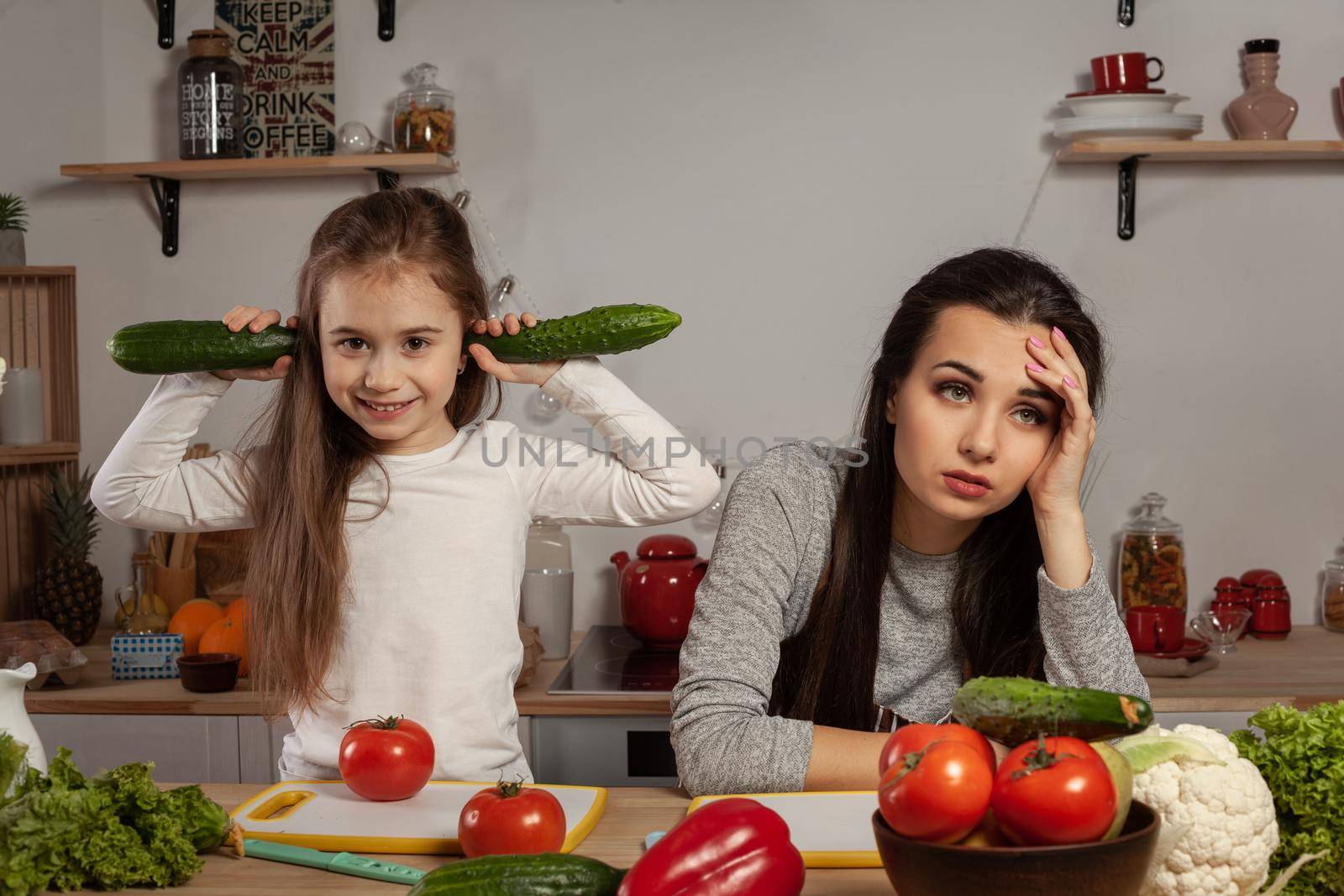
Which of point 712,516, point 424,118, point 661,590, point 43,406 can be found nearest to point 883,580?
point 661,590

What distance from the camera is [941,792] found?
67 cm

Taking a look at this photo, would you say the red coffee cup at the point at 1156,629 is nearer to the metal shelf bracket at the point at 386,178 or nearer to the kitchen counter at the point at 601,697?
the kitchen counter at the point at 601,697

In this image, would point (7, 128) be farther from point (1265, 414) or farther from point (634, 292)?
point (1265, 414)

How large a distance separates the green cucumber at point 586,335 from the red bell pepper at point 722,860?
2.54 feet

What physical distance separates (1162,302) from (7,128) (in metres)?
2.41

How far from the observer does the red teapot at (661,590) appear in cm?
233

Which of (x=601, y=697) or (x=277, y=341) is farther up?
(x=277, y=341)

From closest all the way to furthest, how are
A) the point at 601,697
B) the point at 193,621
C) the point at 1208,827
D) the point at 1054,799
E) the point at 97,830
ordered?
the point at 1054,799
the point at 1208,827
the point at 97,830
the point at 601,697
the point at 193,621

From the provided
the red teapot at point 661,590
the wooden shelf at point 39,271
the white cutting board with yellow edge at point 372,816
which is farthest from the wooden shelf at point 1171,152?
the wooden shelf at point 39,271

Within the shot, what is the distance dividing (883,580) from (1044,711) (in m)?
0.71

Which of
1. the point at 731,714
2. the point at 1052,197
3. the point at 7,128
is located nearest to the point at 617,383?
the point at 731,714

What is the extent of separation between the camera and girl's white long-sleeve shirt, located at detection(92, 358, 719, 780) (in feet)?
4.58

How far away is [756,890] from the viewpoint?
29.7 inches

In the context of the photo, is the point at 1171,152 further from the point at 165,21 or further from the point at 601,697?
the point at 165,21
